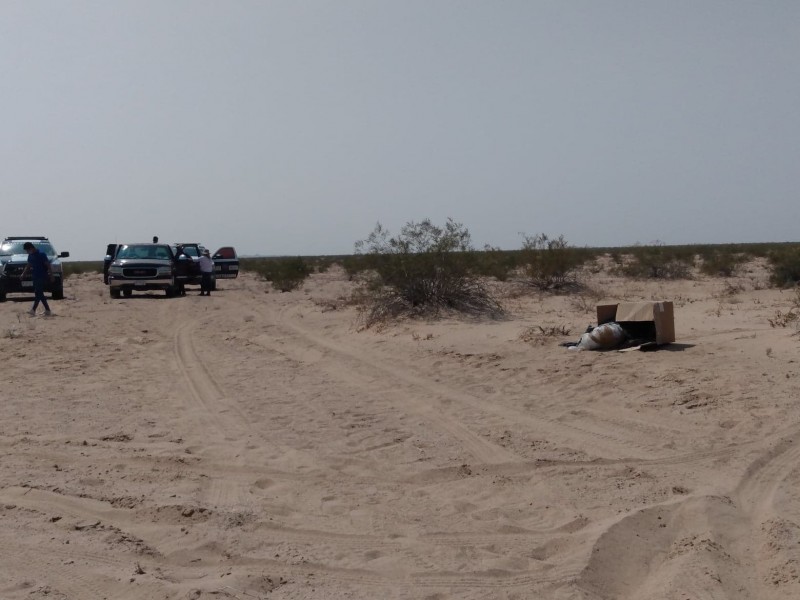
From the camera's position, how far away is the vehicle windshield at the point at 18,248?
83.8 ft

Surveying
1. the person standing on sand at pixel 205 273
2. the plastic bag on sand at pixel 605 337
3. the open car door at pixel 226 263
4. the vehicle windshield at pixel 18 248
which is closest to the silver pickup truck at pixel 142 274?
the person standing on sand at pixel 205 273

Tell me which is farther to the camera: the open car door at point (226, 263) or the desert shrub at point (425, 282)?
the open car door at point (226, 263)

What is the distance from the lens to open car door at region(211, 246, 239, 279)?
134 feet

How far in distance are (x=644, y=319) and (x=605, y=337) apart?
612 millimetres

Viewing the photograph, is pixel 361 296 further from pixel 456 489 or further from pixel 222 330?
pixel 456 489

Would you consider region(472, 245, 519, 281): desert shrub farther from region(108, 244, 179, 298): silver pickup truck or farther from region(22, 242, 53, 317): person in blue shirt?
region(22, 242, 53, 317): person in blue shirt

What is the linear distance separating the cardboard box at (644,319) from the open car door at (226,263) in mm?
30405

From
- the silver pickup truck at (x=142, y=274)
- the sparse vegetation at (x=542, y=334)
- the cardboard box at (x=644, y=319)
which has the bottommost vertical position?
the sparse vegetation at (x=542, y=334)

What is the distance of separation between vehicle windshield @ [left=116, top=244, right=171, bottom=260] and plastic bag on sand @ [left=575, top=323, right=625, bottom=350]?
63.2ft

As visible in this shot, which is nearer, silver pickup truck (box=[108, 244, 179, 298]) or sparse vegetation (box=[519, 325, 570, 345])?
sparse vegetation (box=[519, 325, 570, 345])

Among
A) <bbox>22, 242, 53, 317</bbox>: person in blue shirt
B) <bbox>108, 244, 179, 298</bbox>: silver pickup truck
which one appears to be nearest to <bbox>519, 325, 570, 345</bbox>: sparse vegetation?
<bbox>22, 242, 53, 317</bbox>: person in blue shirt

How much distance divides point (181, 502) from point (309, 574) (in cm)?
160

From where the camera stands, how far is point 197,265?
1192 inches

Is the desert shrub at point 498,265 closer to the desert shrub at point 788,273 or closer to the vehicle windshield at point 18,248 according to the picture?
the desert shrub at point 788,273
